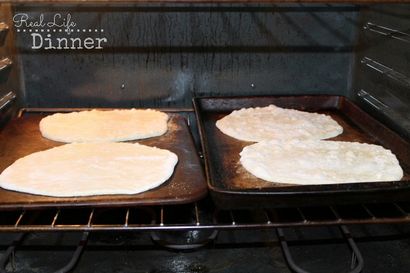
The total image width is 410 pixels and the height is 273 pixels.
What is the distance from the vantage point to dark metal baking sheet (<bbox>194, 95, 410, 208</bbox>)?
5.17 ft

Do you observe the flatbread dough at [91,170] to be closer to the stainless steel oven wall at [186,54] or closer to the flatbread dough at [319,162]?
the flatbread dough at [319,162]

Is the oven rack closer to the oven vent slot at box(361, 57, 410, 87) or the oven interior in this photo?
the oven interior

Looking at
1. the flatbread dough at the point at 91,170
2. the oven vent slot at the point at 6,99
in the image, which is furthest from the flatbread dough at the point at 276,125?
the oven vent slot at the point at 6,99

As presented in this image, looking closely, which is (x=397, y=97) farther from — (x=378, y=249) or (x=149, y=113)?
(x=149, y=113)

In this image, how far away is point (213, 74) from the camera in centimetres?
254

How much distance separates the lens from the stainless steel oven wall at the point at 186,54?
242 centimetres

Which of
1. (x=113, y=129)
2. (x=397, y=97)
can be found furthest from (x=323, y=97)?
(x=113, y=129)

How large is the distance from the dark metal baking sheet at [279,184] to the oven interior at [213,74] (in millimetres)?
66

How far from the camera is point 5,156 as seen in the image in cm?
201

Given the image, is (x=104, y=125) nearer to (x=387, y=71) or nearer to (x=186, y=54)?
(x=186, y=54)

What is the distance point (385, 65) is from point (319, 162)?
2.37ft

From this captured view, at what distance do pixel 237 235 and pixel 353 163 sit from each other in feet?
1.86

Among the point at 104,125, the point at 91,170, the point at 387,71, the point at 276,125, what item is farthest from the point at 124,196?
the point at 387,71

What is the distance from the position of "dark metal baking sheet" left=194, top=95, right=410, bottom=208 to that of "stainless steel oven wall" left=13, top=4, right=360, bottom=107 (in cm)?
9
